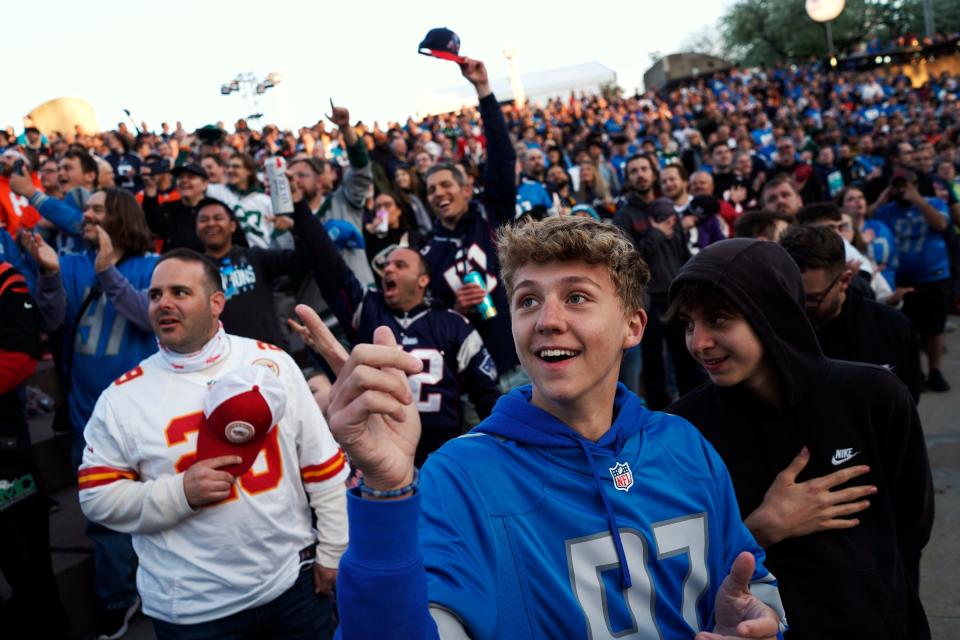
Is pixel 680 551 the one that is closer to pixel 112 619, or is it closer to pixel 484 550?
pixel 484 550

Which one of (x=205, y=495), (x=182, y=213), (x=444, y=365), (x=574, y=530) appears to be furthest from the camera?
(x=182, y=213)

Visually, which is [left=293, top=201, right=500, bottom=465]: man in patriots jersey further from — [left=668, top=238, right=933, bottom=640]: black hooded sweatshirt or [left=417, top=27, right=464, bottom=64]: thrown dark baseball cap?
[left=668, top=238, right=933, bottom=640]: black hooded sweatshirt

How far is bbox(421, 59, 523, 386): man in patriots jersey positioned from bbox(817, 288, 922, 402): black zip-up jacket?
1881 millimetres

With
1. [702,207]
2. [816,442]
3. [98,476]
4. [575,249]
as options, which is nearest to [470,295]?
[98,476]

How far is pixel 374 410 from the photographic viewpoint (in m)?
1.20

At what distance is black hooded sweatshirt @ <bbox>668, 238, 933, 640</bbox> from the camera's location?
83.0 inches

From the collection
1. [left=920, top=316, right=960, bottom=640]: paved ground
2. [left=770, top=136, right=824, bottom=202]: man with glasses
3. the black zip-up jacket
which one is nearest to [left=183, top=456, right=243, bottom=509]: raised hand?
the black zip-up jacket

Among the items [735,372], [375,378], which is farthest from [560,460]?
[735,372]

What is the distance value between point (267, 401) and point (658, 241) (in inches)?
169

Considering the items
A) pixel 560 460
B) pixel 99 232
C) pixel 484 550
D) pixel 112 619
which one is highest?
pixel 99 232

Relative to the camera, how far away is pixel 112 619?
4.08 meters

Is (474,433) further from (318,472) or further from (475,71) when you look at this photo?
(475,71)

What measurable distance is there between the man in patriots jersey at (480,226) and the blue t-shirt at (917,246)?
4859mm

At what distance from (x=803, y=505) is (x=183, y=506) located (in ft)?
6.49
